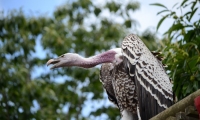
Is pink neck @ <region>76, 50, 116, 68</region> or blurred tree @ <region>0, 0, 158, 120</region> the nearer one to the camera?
pink neck @ <region>76, 50, 116, 68</region>

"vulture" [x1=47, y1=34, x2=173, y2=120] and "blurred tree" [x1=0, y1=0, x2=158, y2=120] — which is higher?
"blurred tree" [x1=0, y1=0, x2=158, y2=120]

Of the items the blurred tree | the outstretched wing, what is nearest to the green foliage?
the outstretched wing

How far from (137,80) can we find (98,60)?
682mm

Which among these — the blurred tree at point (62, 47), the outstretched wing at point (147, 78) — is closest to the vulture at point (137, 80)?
the outstretched wing at point (147, 78)

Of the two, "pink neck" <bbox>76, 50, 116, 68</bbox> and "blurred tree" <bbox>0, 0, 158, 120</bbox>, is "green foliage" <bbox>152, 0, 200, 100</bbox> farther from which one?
"blurred tree" <bbox>0, 0, 158, 120</bbox>

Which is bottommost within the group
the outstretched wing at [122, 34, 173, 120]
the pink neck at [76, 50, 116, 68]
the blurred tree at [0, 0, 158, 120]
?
the outstretched wing at [122, 34, 173, 120]

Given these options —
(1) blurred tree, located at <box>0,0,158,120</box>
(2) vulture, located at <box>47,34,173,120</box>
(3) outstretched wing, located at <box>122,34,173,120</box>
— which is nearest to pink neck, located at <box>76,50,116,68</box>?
(2) vulture, located at <box>47,34,173,120</box>

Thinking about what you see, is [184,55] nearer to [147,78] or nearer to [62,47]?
[147,78]

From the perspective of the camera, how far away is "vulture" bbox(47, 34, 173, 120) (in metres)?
6.21

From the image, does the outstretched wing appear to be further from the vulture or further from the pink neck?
the pink neck

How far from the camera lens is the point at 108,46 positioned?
52.3 ft

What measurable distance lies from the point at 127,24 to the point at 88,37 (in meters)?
1.11

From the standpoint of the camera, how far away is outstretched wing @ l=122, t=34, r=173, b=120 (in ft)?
20.2

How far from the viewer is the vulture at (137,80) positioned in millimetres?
6207
